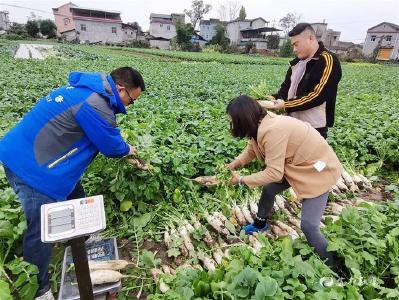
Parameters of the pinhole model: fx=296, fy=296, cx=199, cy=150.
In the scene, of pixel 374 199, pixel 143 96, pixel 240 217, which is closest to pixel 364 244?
pixel 240 217

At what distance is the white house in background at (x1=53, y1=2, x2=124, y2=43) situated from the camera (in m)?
59.0

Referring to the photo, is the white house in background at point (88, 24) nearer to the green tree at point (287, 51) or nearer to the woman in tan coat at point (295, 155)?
the green tree at point (287, 51)

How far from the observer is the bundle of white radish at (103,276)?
247 centimetres

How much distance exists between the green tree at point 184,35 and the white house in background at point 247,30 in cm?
1722

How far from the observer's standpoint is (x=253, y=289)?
175cm

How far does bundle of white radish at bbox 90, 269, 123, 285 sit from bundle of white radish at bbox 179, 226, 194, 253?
84 cm

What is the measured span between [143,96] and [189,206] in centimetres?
606

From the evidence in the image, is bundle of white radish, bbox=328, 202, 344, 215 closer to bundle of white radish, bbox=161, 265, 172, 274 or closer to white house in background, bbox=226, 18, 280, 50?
bundle of white radish, bbox=161, 265, 172, 274

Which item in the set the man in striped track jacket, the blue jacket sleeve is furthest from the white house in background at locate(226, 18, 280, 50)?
the blue jacket sleeve

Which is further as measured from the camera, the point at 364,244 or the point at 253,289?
the point at 364,244

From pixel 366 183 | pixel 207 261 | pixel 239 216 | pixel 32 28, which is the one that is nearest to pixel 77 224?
pixel 207 261

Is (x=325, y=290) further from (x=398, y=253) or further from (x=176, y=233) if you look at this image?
(x=176, y=233)

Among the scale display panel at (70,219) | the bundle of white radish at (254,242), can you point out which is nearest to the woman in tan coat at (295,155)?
the bundle of white radish at (254,242)

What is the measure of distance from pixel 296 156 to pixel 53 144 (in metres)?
2.02
